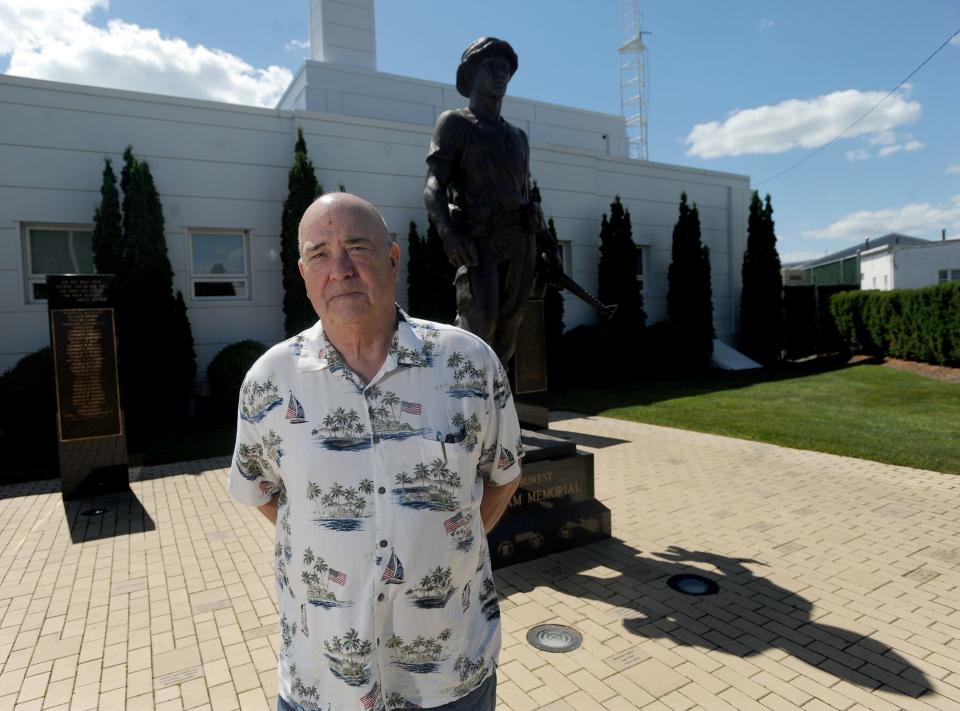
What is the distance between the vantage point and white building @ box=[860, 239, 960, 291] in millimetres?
25453

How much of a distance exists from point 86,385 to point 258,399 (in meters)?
6.01

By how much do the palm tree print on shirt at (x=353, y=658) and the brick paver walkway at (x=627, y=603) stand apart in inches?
58.8

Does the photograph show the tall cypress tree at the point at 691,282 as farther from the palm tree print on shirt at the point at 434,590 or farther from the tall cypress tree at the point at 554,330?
the palm tree print on shirt at the point at 434,590

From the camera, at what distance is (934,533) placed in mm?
4680

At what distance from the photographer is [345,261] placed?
1.64 m

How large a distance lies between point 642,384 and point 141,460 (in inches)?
422

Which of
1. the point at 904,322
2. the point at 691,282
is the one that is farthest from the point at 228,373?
the point at 904,322

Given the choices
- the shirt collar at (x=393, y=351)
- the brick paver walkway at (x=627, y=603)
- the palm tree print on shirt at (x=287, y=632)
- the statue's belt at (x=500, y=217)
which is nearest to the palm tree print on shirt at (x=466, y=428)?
the shirt collar at (x=393, y=351)

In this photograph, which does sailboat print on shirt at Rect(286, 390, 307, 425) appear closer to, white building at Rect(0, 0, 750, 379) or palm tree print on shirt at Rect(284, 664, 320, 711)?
palm tree print on shirt at Rect(284, 664, 320, 711)

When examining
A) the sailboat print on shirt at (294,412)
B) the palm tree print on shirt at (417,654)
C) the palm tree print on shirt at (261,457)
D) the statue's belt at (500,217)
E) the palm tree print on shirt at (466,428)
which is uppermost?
the statue's belt at (500,217)

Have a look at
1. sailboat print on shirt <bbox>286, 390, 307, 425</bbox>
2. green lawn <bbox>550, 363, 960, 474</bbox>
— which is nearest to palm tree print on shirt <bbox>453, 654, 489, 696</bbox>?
sailboat print on shirt <bbox>286, 390, 307, 425</bbox>

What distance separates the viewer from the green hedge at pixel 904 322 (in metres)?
14.4

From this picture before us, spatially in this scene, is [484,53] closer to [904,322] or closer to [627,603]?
[627,603]

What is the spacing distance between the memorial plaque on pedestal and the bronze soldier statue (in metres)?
4.31
